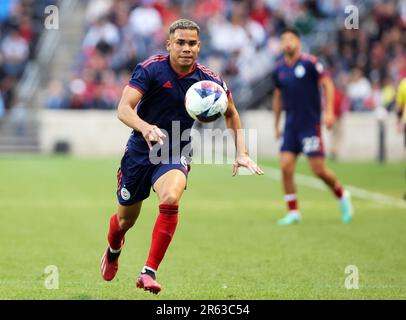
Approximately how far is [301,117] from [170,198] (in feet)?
22.2

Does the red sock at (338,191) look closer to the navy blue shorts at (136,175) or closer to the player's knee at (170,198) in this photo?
the navy blue shorts at (136,175)

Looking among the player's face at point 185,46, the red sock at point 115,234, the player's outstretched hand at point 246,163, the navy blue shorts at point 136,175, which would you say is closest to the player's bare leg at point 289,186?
the red sock at point 115,234

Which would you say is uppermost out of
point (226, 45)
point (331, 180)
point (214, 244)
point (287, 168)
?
point (226, 45)

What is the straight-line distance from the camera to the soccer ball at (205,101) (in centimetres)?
865

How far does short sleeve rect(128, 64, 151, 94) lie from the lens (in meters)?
8.79

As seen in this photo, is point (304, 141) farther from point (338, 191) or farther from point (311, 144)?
point (338, 191)

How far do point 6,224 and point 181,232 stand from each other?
2468mm

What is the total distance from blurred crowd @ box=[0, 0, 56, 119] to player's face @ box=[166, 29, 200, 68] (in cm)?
2281

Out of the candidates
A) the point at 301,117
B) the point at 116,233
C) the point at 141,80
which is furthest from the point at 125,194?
the point at 301,117

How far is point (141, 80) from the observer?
8.82 m

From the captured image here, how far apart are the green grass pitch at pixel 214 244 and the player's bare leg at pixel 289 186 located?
0.68 feet

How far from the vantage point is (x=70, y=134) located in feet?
102

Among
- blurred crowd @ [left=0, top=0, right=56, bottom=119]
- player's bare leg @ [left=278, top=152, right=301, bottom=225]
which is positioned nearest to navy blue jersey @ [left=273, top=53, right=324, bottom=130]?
player's bare leg @ [left=278, top=152, right=301, bottom=225]
